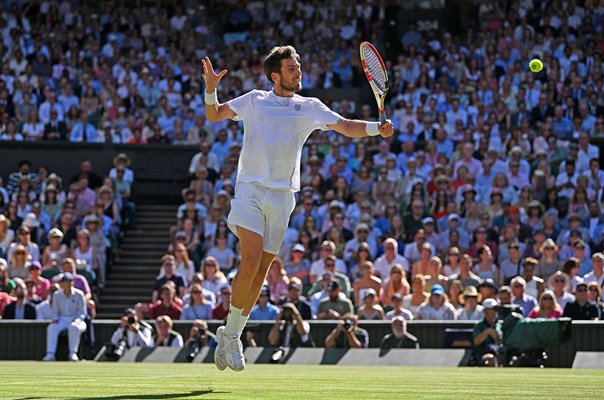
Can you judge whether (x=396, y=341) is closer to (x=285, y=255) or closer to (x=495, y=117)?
(x=285, y=255)

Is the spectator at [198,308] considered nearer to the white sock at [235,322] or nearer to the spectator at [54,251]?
the spectator at [54,251]

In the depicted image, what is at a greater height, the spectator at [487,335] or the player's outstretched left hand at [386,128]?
the player's outstretched left hand at [386,128]

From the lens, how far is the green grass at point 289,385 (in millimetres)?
8172

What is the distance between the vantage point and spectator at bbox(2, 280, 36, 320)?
63.5ft

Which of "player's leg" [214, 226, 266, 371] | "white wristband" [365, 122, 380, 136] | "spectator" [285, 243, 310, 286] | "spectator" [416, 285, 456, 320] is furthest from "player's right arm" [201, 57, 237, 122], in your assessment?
"spectator" [285, 243, 310, 286]

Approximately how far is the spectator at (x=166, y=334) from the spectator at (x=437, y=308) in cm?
331

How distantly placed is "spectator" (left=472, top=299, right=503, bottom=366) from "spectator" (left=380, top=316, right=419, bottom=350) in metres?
1.10

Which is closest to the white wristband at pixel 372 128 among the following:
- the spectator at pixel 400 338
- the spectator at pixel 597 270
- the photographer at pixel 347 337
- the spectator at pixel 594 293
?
the spectator at pixel 400 338

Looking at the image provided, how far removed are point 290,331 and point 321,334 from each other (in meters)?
0.48

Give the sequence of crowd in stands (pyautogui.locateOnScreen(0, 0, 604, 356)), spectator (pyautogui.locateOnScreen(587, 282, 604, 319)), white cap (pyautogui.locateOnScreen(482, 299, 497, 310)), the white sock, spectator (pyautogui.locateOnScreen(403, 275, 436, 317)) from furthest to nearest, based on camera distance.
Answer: crowd in stands (pyautogui.locateOnScreen(0, 0, 604, 356)) < spectator (pyautogui.locateOnScreen(403, 275, 436, 317)) < spectator (pyautogui.locateOnScreen(587, 282, 604, 319)) < white cap (pyautogui.locateOnScreen(482, 299, 497, 310)) < the white sock

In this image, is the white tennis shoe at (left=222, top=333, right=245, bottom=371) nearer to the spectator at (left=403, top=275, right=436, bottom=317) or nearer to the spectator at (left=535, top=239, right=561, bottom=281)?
the spectator at (left=403, top=275, right=436, bottom=317)

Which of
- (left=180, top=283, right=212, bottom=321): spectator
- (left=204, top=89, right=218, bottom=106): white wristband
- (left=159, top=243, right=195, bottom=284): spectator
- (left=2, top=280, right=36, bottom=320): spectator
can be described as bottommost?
(left=2, top=280, right=36, bottom=320): spectator

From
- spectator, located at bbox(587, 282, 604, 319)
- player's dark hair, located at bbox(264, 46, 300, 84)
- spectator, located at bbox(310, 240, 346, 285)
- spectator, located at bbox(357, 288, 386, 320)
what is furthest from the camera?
spectator, located at bbox(310, 240, 346, 285)

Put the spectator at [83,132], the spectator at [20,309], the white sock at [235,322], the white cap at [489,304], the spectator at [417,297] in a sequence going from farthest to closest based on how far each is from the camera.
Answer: the spectator at [83,132] < the spectator at [20,309] < the spectator at [417,297] < the white cap at [489,304] < the white sock at [235,322]
